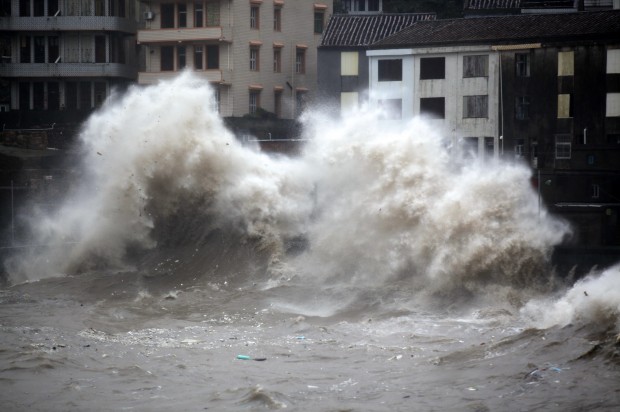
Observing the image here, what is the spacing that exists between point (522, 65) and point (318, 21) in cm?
1423

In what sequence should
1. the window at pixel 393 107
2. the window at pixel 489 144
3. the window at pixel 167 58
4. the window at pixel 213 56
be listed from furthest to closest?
1. the window at pixel 167 58
2. the window at pixel 213 56
3. the window at pixel 393 107
4. the window at pixel 489 144

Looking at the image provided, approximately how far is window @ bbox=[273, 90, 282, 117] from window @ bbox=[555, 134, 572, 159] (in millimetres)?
14823

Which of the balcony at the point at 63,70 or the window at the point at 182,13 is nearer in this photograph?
the window at the point at 182,13

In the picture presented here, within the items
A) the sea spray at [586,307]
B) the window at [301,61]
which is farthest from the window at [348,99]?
the sea spray at [586,307]

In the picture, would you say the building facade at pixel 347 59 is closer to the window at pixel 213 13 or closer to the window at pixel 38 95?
the window at pixel 213 13

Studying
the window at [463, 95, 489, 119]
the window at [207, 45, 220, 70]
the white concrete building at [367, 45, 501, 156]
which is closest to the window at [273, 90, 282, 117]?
the window at [207, 45, 220, 70]

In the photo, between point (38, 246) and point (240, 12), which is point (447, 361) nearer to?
point (38, 246)

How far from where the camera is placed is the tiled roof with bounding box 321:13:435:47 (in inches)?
1940

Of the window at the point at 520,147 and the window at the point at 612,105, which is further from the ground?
the window at the point at 612,105

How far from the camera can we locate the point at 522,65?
1719 inches

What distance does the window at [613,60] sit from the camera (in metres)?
41.8

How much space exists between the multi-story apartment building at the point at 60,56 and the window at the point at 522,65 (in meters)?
20.0

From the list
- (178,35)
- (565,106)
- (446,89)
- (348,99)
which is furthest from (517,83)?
(178,35)

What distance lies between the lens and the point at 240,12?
1964 inches
